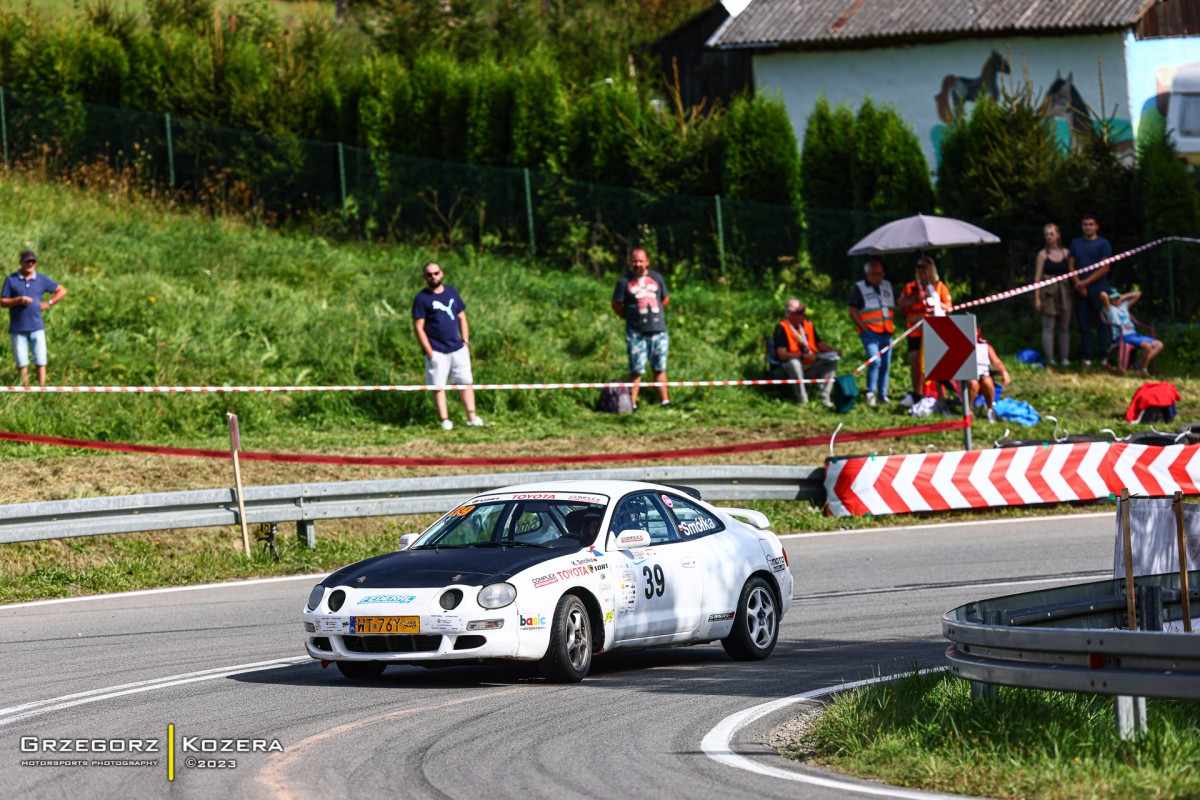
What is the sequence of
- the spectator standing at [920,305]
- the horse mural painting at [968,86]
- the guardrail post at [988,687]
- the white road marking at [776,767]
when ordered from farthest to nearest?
the horse mural painting at [968,86] → the spectator standing at [920,305] → the guardrail post at [988,687] → the white road marking at [776,767]

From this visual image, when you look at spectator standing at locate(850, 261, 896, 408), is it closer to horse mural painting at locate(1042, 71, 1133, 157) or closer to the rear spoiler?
the rear spoiler

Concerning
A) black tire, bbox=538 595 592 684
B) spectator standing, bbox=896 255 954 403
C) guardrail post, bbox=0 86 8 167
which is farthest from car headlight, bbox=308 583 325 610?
guardrail post, bbox=0 86 8 167

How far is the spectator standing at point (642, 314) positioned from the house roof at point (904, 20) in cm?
1380

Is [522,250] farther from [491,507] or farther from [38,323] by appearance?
[491,507]

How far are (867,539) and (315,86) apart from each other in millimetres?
17737

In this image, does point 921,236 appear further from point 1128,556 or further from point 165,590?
point 1128,556

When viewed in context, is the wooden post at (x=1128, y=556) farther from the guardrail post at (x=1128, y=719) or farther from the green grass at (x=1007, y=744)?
the guardrail post at (x=1128, y=719)

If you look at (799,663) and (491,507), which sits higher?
(491,507)

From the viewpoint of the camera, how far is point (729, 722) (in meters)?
8.87

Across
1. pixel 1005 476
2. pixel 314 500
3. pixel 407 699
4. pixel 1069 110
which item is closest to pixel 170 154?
pixel 314 500

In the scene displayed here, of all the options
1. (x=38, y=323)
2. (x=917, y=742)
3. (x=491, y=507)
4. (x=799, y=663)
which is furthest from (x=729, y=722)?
(x=38, y=323)

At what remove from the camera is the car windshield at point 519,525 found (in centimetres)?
1097

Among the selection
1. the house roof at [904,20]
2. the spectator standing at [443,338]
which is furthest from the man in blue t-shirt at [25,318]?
the house roof at [904,20]

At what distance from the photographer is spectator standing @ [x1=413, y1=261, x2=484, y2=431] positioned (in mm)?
20797
